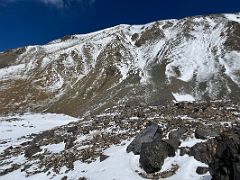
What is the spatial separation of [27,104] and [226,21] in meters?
84.5

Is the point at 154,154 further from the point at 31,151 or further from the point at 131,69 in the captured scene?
the point at 131,69

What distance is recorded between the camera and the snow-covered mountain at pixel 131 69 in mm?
101688

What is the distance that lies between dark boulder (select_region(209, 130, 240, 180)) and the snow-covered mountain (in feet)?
243

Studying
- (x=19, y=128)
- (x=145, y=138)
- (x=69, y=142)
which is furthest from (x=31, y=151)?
(x=19, y=128)

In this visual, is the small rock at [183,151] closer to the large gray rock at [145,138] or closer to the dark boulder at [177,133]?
the dark boulder at [177,133]

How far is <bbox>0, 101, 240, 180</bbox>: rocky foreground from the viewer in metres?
17.0

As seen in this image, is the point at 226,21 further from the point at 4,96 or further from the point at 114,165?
the point at 114,165

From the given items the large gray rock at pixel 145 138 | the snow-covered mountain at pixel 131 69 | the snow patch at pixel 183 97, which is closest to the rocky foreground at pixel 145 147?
the large gray rock at pixel 145 138

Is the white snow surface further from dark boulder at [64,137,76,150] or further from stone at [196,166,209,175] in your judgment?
stone at [196,166,209,175]

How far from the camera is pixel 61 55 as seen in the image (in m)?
146

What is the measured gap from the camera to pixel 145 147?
66.6 feet

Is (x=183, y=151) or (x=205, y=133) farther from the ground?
(x=205, y=133)

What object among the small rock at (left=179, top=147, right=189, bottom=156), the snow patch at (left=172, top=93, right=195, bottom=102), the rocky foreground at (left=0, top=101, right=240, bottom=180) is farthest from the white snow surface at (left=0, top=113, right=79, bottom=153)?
the snow patch at (left=172, top=93, right=195, bottom=102)

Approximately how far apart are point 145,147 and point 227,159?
561cm
